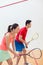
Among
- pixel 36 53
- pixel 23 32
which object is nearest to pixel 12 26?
pixel 23 32

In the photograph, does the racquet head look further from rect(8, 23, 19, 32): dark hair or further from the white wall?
rect(8, 23, 19, 32): dark hair

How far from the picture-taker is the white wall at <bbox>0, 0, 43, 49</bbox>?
3.20 ft

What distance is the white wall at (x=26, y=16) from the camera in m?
0.98

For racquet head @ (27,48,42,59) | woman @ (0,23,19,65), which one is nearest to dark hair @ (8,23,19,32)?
woman @ (0,23,19,65)

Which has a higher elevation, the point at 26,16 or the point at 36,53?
the point at 26,16

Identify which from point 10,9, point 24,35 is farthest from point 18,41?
point 10,9

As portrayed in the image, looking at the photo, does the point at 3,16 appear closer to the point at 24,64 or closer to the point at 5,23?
the point at 5,23

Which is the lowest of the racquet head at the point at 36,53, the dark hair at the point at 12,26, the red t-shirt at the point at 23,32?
the racquet head at the point at 36,53

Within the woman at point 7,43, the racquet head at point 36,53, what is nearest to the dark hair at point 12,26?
the woman at point 7,43

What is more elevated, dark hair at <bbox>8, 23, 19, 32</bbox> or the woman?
dark hair at <bbox>8, 23, 19, 32</bbox>

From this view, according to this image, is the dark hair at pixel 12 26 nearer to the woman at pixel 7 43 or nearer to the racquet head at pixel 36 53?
the woman at pixel 7 43

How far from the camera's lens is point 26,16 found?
1.00 m

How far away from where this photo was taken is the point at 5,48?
938mm

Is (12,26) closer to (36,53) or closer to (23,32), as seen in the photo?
(23,32)
